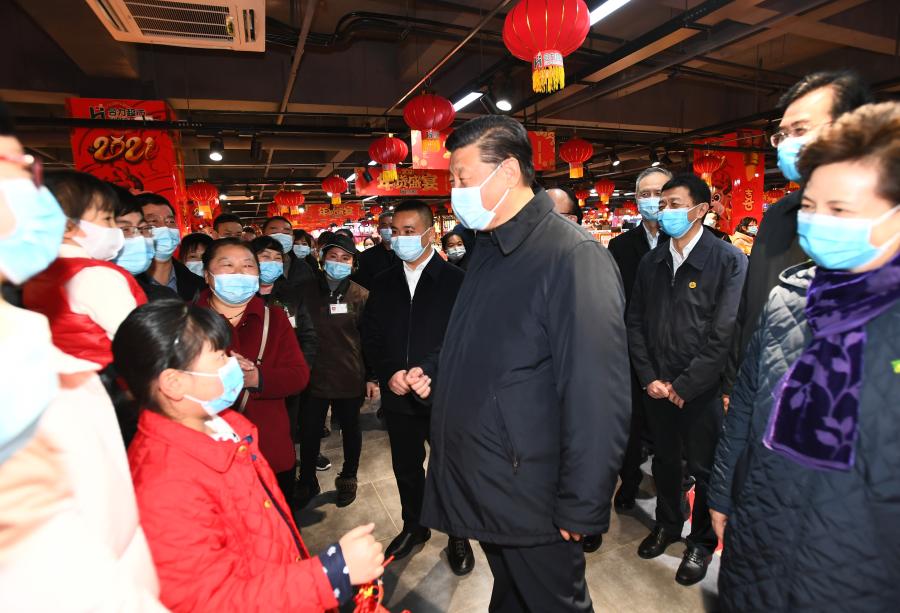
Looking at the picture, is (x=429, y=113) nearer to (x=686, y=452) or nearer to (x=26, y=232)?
(x=686, y=452)

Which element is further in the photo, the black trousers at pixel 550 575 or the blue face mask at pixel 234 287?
the blue face mask at pixel 234 287

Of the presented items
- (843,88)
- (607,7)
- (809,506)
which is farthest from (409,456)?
(607,7)

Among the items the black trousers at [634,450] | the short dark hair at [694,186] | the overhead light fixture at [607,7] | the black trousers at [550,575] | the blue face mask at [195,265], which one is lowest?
the black trousers at [634,450]

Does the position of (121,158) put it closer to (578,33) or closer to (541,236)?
(578,33)

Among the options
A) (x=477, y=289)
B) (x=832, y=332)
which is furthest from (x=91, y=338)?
(x=832, y=332)

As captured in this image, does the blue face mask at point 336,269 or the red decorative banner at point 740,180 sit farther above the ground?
the red decorative banner at point 740,180

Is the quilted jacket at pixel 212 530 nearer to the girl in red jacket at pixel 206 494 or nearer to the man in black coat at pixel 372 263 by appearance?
the girl in red jacket at pixel 206 494

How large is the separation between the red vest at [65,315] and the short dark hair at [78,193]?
0.33m

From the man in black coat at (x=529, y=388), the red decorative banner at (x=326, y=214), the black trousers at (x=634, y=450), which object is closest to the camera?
the man in black coat at (x=529, y=388)

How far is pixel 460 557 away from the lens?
2602 millimetres

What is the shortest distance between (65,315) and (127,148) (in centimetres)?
762

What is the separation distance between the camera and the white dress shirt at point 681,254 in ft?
8.22

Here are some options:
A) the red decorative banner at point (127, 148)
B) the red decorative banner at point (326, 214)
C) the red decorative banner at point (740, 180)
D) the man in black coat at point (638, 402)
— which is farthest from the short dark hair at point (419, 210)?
the red decorative banner at point (326, 214)

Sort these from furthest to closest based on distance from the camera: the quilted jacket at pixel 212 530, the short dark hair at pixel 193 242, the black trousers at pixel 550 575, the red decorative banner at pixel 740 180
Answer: the red decorative banner at pixel 740 180
the short dark hair at pixel 193 242
the black trousers at pixel 550 575
the quilted jacket at pixel 212 530
